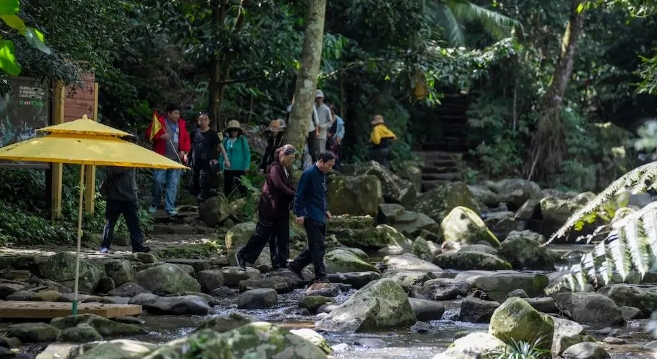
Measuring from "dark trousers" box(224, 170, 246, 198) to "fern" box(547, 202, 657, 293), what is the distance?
51.2ft

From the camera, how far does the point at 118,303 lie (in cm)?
1088

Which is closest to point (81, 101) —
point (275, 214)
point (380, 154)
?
point (275, 214)

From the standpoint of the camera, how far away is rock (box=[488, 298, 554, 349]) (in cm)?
927

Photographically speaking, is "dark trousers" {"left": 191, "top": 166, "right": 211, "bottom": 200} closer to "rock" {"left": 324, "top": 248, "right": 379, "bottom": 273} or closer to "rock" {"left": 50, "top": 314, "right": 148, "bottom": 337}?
"rock" {"left": 324, "top": 248, "right": 379, "bottom": 273}

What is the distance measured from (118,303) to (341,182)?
9633 millimetres

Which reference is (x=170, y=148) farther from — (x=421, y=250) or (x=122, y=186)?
(x=421, y=250)

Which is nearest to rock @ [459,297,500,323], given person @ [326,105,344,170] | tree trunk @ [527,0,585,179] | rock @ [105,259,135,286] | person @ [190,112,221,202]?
rock @ [105,259,135,286]

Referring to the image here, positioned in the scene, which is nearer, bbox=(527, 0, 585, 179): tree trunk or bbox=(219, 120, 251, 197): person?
bbox=(219, 120, 251, 197): person

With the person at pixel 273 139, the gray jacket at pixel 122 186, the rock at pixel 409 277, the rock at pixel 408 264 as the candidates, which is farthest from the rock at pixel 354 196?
the gray jacket at pixel 122 186

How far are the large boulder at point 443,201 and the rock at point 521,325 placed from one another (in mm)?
12091

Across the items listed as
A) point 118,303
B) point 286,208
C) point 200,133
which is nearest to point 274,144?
point 200,133

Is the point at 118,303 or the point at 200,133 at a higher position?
the point at 200,133

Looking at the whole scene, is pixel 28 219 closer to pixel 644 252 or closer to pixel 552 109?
pixel 644 252

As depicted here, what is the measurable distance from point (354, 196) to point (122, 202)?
23.2ft
